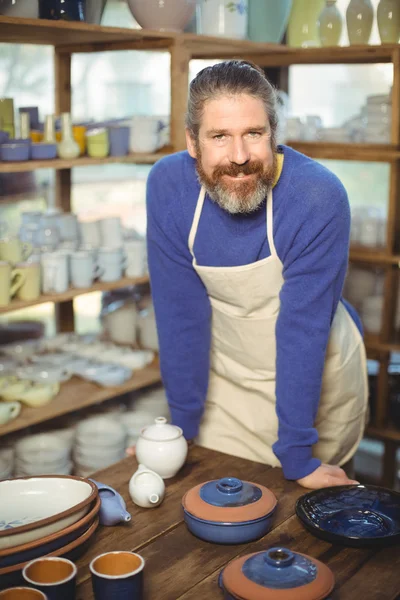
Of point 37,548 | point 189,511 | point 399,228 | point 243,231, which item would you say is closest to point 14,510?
point 37,548

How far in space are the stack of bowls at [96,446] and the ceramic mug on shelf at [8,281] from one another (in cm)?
66

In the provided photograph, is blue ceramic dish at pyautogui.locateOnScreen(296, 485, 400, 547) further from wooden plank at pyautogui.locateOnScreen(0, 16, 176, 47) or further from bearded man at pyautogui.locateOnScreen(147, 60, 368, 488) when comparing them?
wooden plank at pyautogui.locateOnScreen(0, 16, 176, 47)

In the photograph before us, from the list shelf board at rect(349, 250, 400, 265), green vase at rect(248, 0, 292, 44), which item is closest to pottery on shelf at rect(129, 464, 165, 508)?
shelf board at rect(349, 250, 400, 265)

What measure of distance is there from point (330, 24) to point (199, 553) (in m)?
2.65

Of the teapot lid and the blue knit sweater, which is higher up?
the blue knit sweater

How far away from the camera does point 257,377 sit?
2.41 meters

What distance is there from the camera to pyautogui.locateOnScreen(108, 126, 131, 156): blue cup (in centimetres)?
312

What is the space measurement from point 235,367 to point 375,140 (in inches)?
61.5

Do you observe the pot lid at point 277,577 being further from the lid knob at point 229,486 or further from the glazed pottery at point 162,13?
the glazed pottery at point 162,13

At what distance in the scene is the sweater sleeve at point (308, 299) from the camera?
197cm

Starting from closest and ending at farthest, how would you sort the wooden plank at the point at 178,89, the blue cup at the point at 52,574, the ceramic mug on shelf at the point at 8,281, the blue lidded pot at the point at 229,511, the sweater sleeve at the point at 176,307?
the blue cup at the point at 52,574, the blue lidded pot at the point at 229,511, the sweater sleeve at the point at 176,307, the ceramic mug on shelf at the point at 8,281, the wooden plank at the point at 178,89

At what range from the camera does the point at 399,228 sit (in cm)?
351

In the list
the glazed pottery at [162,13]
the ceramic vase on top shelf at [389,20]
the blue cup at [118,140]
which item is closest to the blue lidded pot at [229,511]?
the blue cup at [118,140]

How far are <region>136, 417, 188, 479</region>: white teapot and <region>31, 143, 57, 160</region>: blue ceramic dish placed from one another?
1.33 m
